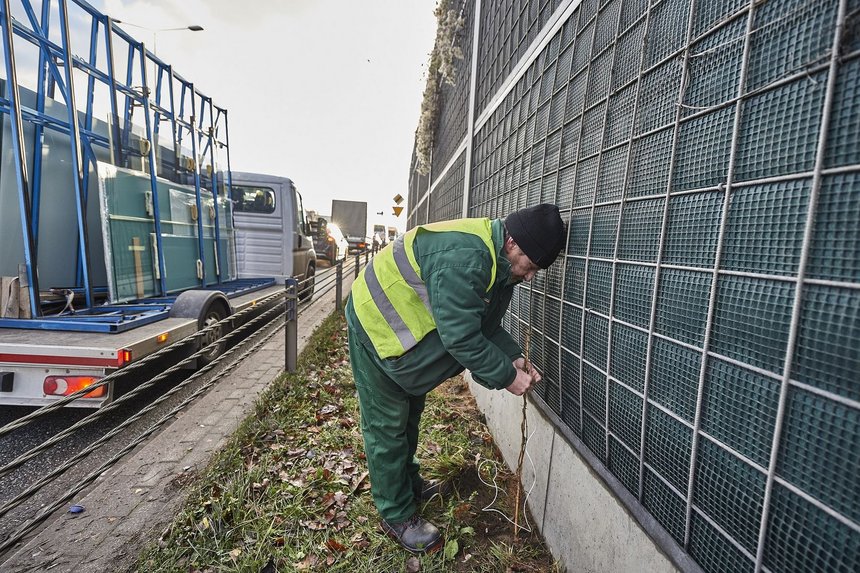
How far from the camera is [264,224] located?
8.80m

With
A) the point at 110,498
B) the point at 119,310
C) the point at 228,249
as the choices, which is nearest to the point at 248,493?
the point at 110,498

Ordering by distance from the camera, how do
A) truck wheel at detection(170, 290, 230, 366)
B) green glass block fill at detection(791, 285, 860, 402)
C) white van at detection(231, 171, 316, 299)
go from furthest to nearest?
white van at detection(231, 171, 316, 299)
truck wheel at detection(170, 290, 230, 366)
green glass block fill at detection(791, 285, 860, 402)

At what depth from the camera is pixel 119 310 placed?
4344 mm

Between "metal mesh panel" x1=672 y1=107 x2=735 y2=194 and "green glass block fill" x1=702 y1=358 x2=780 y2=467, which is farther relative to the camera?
"metal mesh panel" x1=672 y1=107 x2=735 y2=194

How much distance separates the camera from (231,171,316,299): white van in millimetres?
8766

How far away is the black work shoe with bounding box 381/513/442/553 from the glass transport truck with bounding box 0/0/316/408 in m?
2.02

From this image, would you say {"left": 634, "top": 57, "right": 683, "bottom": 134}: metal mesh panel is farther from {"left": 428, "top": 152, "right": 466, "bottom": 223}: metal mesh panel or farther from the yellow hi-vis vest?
{"left": 428, "top": 152, "right": 466, "bottom": 223}: metal mesh panel

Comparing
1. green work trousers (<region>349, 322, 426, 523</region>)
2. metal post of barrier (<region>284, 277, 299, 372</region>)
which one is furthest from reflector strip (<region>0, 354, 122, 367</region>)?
green work trousers (<region>349, 322, 426, 523</region>)

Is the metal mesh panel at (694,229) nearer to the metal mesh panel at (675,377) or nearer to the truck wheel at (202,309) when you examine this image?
the metal mesh panel at (675,377)

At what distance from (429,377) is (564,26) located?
2.24 metres

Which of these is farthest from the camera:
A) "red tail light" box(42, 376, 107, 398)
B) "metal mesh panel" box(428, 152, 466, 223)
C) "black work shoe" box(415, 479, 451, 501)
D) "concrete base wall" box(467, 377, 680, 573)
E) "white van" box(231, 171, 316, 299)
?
"white van" box(231, 171, 316, 299)

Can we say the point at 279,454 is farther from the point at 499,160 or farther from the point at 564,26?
the point at 564,26

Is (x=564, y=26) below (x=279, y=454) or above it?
above

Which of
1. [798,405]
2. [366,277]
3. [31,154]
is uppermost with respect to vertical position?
[31,154]
